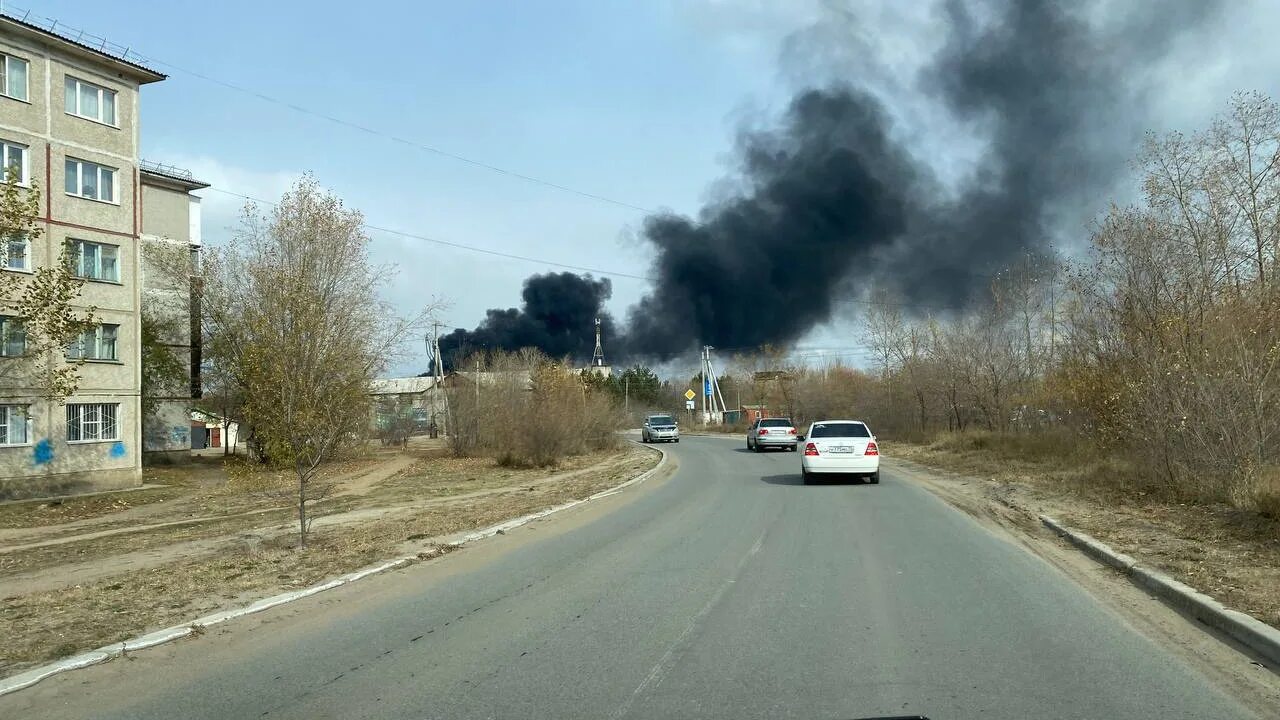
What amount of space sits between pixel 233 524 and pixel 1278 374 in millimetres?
17999

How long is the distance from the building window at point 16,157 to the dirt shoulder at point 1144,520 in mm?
27020

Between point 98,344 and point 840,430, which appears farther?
point 98,344

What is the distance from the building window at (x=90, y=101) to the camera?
97.5 feet

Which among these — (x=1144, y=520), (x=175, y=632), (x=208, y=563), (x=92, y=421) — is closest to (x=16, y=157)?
(x=92, y=421)

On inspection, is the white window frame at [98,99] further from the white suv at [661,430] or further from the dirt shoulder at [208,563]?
the white suv at [661,430]

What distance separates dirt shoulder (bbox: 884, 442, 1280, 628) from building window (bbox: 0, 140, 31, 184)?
88.6ft

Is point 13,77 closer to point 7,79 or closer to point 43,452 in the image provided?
point 7,79

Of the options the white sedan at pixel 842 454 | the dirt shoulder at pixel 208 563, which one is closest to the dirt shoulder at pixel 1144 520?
the white sedan at pixel 842 454

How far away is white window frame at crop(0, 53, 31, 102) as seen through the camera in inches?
1088

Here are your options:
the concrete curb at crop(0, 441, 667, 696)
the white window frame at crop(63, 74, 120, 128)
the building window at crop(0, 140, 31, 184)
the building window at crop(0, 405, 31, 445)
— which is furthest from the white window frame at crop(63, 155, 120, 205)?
the concrete curb at crop(0, 441, 667, 696)

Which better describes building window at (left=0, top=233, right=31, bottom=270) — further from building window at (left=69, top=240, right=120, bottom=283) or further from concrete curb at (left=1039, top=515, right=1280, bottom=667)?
concrete curb at (left=1039, top=515, right=1280, bottom=667)

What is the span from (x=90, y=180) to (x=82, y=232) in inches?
68.2

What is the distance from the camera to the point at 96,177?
30516 millimetres

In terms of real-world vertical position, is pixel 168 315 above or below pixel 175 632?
above
